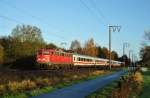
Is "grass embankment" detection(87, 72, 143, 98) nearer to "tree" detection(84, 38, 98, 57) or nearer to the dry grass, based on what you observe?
the dry grass

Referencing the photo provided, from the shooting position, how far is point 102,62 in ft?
351

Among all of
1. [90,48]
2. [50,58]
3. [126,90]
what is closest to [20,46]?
[50,58]

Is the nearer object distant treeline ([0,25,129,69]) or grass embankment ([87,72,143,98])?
grass embankment ([87,72,143,98])

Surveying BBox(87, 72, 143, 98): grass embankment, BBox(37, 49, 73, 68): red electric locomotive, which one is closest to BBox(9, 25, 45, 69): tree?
BBox(37, 49, 73, 68): red electric locomotive

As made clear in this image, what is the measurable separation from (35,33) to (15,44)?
76.2 ft

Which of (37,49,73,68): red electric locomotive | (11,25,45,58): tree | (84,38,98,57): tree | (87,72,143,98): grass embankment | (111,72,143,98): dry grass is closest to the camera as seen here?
(111,72,143,98): dry grass

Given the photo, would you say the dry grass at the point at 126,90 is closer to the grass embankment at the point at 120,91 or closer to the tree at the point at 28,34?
the grass embankment at the point at 120,91

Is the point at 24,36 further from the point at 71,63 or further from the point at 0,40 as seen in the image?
the point at 71,63

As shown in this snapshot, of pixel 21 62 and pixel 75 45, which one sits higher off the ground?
pixel 75 45

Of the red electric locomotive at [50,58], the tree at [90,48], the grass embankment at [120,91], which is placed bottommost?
the grass embankment at [120,91]

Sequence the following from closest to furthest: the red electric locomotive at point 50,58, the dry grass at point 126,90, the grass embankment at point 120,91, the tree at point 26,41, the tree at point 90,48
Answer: the dry grass at point 126,90 < the grass embankment at point 120,91 < the red electric locomotive at point 50,58 < the tree at point 26,41 < the tree at point 90,48

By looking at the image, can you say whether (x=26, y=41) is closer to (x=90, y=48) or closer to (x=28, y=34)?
(x=28, y=34)

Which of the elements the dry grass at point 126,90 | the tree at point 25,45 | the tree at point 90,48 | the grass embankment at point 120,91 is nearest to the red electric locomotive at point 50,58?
the tree at point 25,45

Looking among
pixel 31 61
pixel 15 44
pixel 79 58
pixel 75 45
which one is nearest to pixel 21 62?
pixel 31 61
